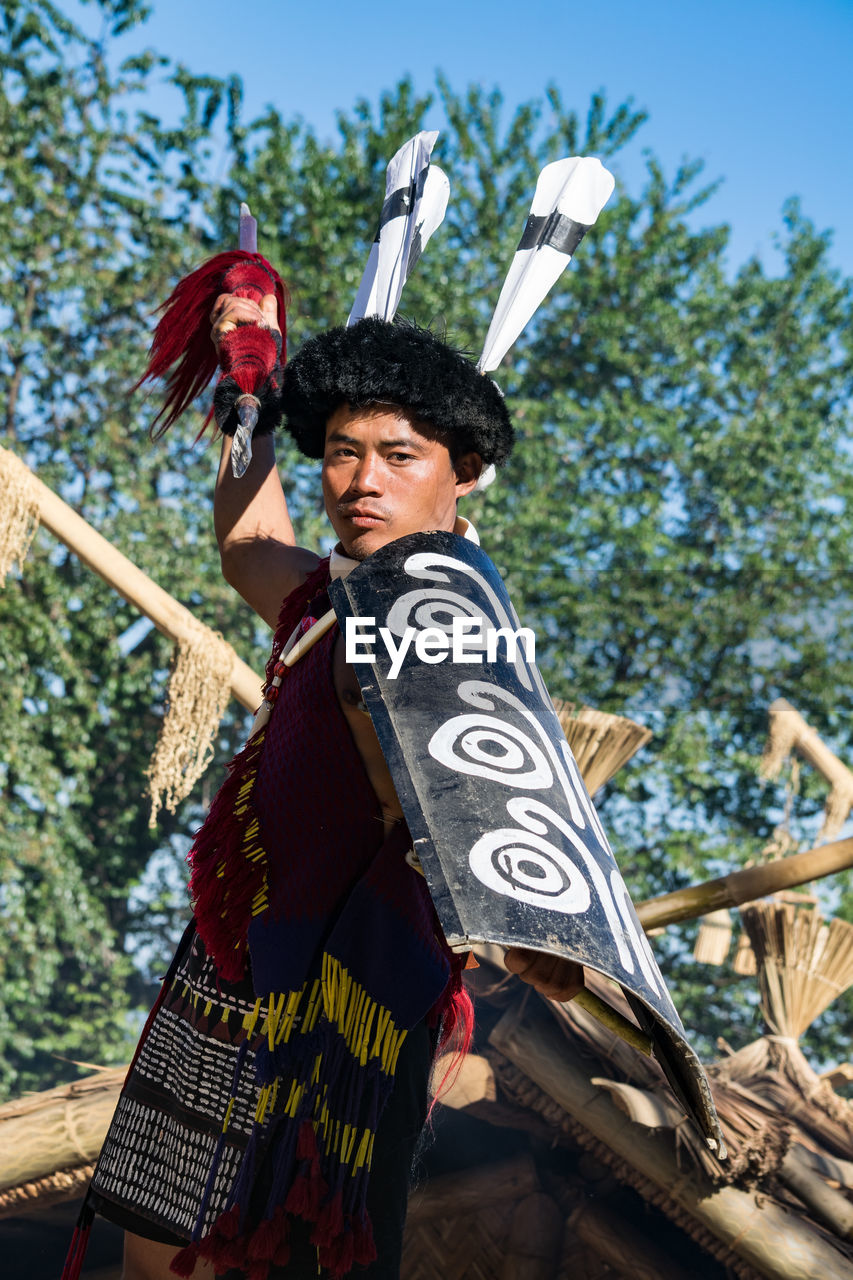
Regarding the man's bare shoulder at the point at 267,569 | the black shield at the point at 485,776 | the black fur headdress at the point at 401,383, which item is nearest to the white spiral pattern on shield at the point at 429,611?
the black shield at the point at 485,776

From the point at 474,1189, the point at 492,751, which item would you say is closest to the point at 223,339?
the point at 492,751

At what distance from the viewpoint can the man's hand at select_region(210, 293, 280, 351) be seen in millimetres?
2074

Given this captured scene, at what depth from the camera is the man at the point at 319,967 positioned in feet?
4.50

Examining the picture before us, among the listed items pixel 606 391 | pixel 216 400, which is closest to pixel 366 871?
pixel 216 400

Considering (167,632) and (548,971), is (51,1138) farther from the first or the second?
(548,971)

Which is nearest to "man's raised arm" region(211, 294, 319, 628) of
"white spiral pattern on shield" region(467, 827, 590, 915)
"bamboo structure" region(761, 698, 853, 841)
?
"white spiral pattern on shield" region(467, 827, 590, 915)

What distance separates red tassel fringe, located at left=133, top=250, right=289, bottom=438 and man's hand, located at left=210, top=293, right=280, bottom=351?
0.02 meters

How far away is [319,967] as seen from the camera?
1.42 metres

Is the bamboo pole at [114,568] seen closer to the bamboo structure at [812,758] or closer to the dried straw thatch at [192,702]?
the dried straw thatch at [192,702]

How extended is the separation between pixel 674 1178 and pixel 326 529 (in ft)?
22.3

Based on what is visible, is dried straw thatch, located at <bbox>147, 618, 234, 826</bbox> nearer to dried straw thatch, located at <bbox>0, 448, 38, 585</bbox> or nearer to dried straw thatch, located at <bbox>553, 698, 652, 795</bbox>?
dried straw thatch, located at <bbox>0, 448, 38, 585</bbox>

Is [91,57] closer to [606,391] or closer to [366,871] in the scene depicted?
[606,391]

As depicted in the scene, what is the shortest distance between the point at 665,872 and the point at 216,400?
26.1 feet

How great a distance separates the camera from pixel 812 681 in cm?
868
